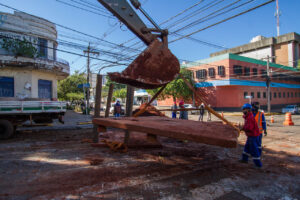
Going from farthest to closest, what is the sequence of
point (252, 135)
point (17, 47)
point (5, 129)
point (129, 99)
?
point (17, 47)
point (5, 129)
point (129, 99)
point (252, 135)

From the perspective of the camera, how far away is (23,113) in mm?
7648

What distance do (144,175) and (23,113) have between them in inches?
272

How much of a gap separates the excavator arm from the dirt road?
1.88 m

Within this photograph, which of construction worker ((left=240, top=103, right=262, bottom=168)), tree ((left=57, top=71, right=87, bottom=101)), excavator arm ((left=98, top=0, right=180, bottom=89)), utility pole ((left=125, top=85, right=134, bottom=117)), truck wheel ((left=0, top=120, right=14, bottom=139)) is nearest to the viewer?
excavator arm ((left=98, top=0, right=180, bottom=89))

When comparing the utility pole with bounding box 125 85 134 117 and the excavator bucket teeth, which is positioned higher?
the excavator bucket teeth

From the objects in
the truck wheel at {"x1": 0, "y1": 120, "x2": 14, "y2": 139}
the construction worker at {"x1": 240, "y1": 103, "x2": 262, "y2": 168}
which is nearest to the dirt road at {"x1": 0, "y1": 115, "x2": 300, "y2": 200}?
the construction worker at {"x1": 240, "y1": 103, "x2": 262, "y2": 168}

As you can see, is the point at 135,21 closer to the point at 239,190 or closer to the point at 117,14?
the point at 117,14

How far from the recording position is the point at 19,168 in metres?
3.93

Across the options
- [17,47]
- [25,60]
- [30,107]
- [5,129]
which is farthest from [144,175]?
[17,47]

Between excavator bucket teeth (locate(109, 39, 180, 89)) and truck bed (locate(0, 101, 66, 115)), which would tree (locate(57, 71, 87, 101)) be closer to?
truck bed (locate(0, 101, 66, 115))

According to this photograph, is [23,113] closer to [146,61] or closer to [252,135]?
[146,61]

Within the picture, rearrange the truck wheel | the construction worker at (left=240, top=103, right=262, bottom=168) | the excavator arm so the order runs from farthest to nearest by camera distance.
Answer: the truck wheel, the construction worker at (left=240, top=103, right=262, bottom=168), the excavator arm

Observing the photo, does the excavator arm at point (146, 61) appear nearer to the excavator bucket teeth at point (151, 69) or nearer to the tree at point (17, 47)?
the excavator bucket teeth at point (151, 69)

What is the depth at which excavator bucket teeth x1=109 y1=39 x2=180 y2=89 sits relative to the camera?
2.97 meters
